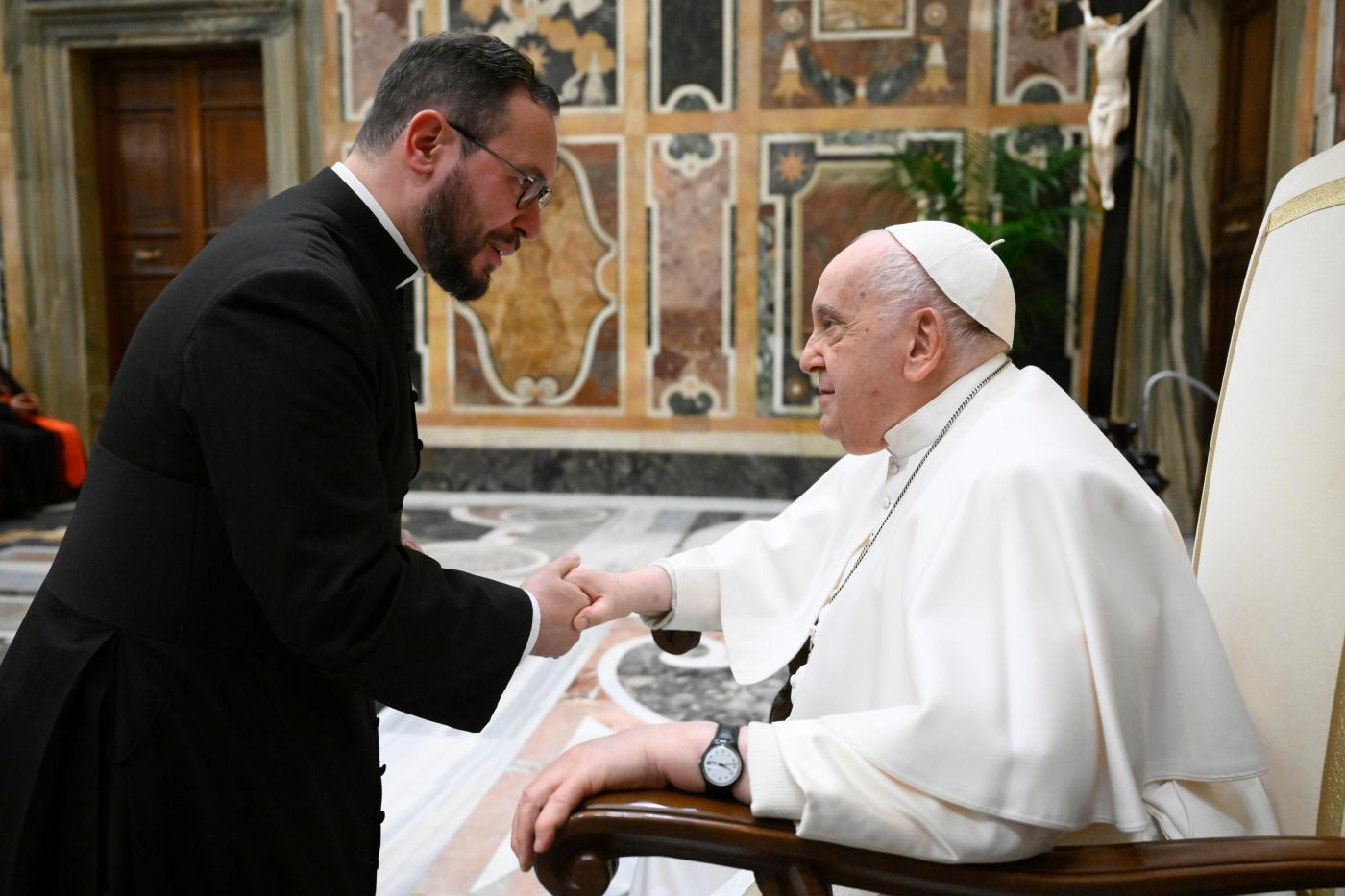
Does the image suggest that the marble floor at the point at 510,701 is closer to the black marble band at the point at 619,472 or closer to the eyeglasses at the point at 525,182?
the black marble band at the point at 619,472

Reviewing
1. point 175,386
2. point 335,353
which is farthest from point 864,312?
point 175,386

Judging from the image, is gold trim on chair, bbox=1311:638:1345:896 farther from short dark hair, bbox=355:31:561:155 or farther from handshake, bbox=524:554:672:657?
short dark hair, bbox=355:31:561:155

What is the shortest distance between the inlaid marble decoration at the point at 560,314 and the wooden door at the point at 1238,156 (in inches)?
146

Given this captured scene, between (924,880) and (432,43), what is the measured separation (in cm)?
137

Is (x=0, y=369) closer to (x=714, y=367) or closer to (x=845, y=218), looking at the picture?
(x=714, y=367)

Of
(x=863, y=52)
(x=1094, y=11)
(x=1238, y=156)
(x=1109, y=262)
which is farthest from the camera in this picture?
(x=863, y=52)

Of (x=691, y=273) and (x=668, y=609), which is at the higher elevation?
(x=691, y=273)

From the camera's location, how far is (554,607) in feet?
5.49

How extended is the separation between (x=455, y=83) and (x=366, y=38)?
6615 mm

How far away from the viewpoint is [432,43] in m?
1.68

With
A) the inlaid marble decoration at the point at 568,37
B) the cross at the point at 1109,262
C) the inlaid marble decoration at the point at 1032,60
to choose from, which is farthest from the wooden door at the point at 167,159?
the cross at the point at 1109,262

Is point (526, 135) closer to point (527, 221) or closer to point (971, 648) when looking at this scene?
point (527, 221)

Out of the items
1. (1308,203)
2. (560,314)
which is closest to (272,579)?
(1308,203)

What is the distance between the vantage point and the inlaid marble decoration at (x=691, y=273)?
7.42 metres
